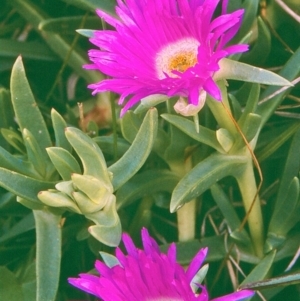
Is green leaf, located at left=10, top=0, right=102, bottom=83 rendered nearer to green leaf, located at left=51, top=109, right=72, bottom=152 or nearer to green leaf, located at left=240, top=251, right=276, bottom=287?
green leaf, located at left=51, top=109, right=72, bottom=152

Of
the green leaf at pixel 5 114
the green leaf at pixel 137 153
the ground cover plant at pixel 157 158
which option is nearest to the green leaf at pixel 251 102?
the ground cover plant at pixel 157 158

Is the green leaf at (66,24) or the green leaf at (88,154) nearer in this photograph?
the green leaf at (88,154)

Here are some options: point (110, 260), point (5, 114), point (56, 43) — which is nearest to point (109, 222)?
point (110, 260)

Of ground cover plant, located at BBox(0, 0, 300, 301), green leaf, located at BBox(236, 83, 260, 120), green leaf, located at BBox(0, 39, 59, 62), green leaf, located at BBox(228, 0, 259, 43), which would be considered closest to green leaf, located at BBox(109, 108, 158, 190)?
ground cover plant, located at BBox(0, 0, 300, 301)

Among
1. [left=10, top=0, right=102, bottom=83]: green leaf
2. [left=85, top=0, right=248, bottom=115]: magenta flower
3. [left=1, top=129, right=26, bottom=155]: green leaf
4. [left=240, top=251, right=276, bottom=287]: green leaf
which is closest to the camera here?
[left=85, top=0, right=248, bottom=115]: magenta flower

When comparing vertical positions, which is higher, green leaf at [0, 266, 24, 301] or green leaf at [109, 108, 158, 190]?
green leaf at [109, 108, 158, 190]

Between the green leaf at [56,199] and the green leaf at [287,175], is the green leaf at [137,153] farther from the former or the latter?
the green leaf at [287,175]

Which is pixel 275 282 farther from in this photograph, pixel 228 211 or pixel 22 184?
pixel 22 184

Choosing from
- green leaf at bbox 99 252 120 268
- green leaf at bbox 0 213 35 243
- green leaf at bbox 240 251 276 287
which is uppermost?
green leaf at bbox 0 213 35 243
